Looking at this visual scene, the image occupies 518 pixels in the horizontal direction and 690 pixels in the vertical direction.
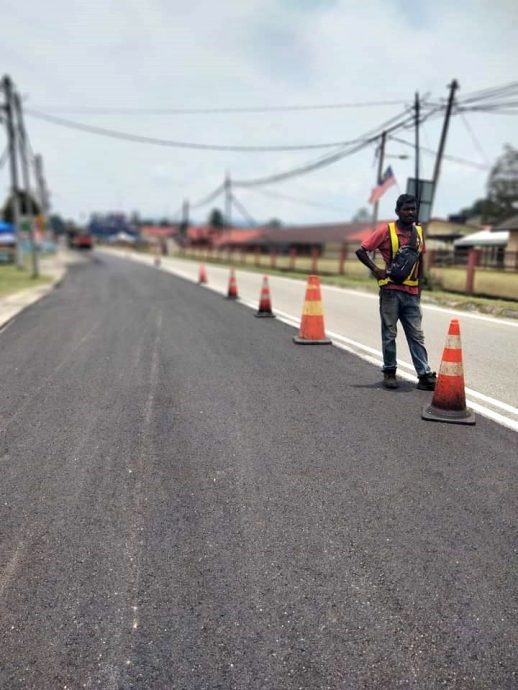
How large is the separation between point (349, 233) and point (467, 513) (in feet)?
198

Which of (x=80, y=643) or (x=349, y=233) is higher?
(x=349, y=233)

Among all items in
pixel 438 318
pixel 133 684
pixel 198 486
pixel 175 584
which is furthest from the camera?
pixel 438 318

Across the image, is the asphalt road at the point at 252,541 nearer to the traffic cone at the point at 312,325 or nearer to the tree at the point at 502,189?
the traffic cone at the point at 312,325

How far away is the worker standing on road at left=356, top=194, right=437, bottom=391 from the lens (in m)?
5.43

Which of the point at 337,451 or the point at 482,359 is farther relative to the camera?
the point at 482,359

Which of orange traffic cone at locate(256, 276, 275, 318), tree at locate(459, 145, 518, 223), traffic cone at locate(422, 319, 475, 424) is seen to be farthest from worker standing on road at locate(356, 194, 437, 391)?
tree at locate(459, 145, 518, 223)

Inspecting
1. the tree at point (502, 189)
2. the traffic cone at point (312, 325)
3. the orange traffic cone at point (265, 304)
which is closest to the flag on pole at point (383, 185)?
the orange traffic cone at point (265, 304)

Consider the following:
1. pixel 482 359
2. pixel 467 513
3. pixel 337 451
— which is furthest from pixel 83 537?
pixel 482 359

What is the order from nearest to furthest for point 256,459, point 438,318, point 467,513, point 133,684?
point 133,684, point 467,513, point 256,459, point 438,318

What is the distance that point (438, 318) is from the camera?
37.0 feet

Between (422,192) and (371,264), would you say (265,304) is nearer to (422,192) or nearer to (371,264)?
(422,192)

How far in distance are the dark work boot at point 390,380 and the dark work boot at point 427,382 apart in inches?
9.6

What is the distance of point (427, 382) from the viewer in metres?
5.59

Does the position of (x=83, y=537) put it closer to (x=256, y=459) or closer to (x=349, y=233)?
(x=256, y=459)
